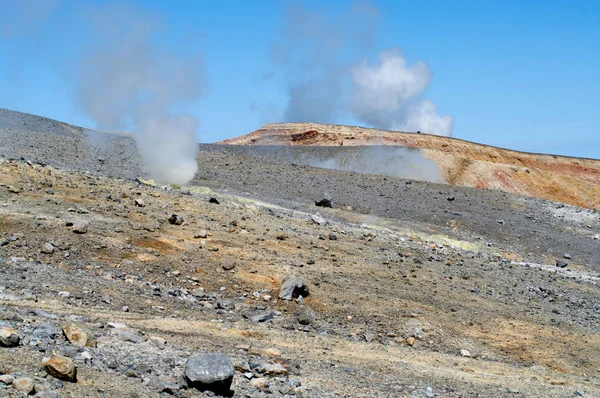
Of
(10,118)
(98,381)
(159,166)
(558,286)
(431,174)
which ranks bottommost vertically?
(98,381)

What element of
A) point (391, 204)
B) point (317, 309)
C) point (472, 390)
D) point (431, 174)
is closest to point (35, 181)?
point (317, 309)

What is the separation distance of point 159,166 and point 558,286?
13.1 metres

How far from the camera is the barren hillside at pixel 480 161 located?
152ft

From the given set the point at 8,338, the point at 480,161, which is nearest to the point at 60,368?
the point at 8,338

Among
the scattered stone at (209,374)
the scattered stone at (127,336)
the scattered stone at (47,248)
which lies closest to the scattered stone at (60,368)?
the scattered stone at (209,374)

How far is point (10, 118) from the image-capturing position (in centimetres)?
2955

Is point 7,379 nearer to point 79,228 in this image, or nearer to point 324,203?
point 79,228

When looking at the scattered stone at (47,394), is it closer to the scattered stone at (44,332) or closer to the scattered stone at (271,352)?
the scattered stone at (44,332)

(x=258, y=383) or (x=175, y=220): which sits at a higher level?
(x=175, y=220)

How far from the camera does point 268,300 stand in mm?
11875

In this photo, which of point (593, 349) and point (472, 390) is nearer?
point (472, 390)

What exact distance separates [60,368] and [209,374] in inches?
62.4

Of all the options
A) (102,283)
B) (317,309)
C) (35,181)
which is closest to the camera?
(102,283)

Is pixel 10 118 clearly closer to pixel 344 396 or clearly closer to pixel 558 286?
pixel 558 286
